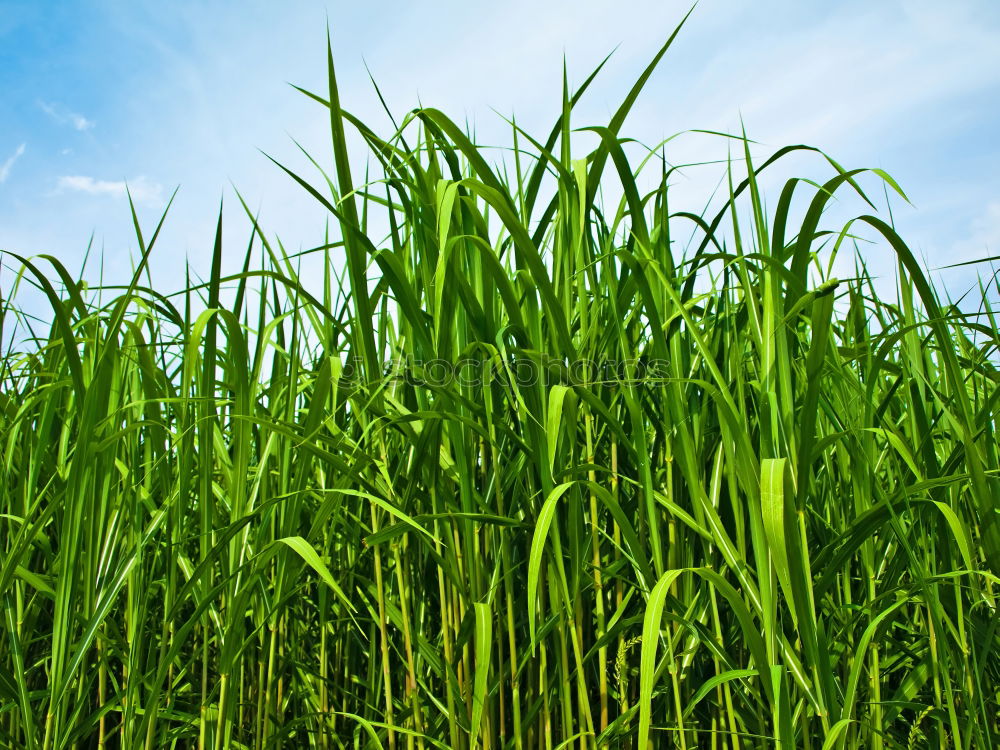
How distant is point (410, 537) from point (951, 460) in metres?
0.80

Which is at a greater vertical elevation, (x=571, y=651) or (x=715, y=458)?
(x=715, y=458)

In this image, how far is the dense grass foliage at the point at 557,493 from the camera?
35.7 inches

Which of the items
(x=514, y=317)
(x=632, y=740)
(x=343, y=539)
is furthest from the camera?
(x=343, y=539)

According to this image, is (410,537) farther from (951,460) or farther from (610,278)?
(951,460)

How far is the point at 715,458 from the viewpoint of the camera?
1157 mm

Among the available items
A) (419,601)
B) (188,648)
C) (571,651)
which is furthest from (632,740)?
(188,648)

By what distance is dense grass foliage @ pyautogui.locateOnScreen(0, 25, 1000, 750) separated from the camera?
0.91m

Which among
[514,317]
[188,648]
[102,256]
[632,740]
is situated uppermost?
[102,256]

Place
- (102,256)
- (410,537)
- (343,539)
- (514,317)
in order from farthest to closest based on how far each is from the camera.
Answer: (102,256), (343,539), (410,537), (514,317)

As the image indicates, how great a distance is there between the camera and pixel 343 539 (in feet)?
4.48

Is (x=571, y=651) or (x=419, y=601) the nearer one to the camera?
(x=571, y=651)

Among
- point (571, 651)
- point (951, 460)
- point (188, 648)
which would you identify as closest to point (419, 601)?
point (571, 651)

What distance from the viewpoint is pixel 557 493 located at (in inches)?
33.6

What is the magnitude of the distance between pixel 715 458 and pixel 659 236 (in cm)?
36
